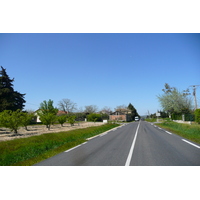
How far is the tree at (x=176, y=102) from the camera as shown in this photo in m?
41.4

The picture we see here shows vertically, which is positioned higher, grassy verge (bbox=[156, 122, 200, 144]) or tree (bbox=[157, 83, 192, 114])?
tree (bbox=[157, 83, 192, 114])

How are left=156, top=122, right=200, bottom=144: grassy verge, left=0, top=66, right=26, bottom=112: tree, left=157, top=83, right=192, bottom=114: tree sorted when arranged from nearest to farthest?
1. left=156, top=122, right=200, bottom=144: grassy verge
2. left=0, top=66, right=26, bottom=112: tree
3. left=157, top=83, right=192, bottom=114: tree

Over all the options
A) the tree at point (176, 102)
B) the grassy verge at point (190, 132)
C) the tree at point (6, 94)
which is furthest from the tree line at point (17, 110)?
the tree at point (176, 102)

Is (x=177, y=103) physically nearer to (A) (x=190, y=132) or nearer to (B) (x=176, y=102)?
(B) (x=176, y=102)

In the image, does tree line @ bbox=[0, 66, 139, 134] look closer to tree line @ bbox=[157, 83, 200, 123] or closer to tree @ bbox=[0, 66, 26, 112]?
tree @ bbox=[0, 66, 26, 112]

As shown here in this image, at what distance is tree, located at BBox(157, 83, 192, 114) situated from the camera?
41.4 m

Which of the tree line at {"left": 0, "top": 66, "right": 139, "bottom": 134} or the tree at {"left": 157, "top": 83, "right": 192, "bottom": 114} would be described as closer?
the tree line at {"left": 0, "top": 66, "right": 139, "bottom": 134}

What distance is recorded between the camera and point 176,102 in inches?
1661

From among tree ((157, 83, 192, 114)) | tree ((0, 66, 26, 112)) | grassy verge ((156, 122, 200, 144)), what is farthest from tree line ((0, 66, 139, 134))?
tree ((157, 83, 192, 114))

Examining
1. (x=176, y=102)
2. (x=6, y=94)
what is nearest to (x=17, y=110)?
(x=6, y=94)
